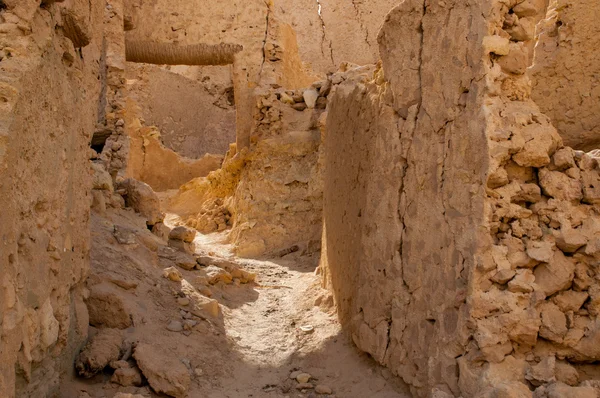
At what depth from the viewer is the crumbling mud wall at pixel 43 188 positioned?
2.27 meters

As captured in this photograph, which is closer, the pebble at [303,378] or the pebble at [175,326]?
the pebble at [303,378]

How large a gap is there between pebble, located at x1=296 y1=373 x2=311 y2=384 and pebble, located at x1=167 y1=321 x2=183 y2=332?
89 centimetres

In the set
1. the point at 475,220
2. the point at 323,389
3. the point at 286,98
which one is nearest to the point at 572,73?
the point at 475,220

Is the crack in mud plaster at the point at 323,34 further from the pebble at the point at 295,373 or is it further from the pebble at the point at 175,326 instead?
the pebble at the point at 295,373

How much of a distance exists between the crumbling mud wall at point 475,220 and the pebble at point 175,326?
49.3 inches

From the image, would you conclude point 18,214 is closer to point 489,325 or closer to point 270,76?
point 489,325

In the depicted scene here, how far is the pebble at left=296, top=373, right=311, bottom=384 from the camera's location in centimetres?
387

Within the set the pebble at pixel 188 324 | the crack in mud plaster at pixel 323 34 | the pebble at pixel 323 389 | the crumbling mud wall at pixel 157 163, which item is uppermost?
the crack in mud plaster at pixel 323 34

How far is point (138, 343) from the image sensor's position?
11.7 ft

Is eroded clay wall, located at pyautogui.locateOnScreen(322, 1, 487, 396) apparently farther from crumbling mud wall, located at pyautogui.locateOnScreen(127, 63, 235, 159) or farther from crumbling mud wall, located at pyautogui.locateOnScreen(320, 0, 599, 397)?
crumbling mud wall, located at pyautogui.locateOnScreen(127, 63, 235, 159)

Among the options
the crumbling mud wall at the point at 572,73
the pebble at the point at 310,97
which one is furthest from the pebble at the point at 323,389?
the pebble at the point at 310,97

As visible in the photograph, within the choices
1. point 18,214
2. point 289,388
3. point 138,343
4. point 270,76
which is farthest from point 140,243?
point 270,76

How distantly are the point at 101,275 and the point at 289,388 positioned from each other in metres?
1.52

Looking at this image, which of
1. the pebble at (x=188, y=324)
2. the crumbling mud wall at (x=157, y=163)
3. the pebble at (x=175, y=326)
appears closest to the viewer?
the pebble at (x=175, y=326)
